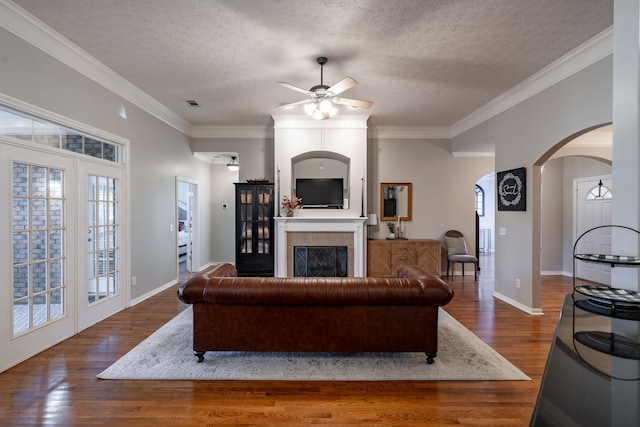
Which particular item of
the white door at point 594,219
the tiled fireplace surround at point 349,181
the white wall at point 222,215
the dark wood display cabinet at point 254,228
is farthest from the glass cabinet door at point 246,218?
the white door at point 594,219

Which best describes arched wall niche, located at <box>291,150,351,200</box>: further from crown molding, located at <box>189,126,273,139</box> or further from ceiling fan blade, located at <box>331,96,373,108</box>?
ceiling fan blade, located at <box>331,96,373,108</box>

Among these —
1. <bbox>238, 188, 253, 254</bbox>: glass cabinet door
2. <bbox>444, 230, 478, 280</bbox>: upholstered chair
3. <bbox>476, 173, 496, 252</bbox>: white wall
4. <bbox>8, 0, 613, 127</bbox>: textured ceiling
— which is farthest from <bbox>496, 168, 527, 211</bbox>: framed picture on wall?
<bbox>476, 173, 496, 252</bbox>: white wall

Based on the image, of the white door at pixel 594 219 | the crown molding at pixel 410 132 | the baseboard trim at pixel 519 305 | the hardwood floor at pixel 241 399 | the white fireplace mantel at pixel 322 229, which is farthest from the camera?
the crown molding at pixel 410 132

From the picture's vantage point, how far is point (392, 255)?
6.02 metres

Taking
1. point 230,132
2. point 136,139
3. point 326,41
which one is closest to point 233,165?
point 230,132

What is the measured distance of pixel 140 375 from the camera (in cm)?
257

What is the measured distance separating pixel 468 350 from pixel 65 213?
427 cm

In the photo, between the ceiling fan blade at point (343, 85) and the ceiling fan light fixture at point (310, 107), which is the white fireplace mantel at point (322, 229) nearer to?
the ceiling fan light fixture at point (310, 107)

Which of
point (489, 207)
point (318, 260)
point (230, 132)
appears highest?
point (230, 132)

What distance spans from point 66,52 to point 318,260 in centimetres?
443

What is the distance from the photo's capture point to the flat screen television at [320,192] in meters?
6.23

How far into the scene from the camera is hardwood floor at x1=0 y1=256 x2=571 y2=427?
80.7 inches

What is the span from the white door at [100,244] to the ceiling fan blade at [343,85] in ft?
9.51

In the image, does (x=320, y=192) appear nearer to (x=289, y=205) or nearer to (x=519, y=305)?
(x=289, y=205)
